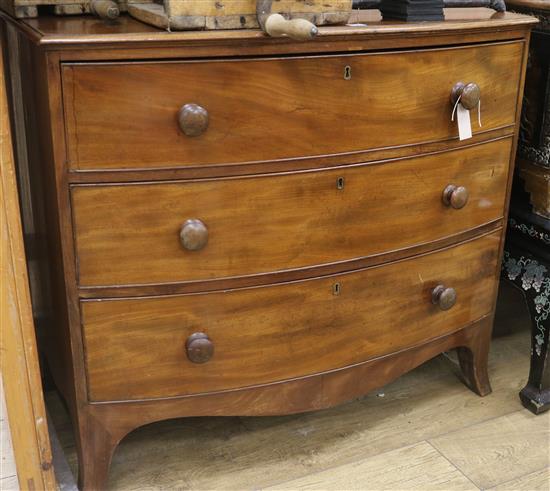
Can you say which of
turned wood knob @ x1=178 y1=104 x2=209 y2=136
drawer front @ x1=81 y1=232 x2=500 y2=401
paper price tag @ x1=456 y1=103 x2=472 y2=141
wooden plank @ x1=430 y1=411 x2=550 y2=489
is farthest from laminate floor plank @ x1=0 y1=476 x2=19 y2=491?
paper price tag @ x1=456 y1=103 x2=472 y2=141

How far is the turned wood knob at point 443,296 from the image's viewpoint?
1688 millimetres

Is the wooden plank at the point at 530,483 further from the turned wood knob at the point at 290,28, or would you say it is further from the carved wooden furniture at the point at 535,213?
the turned wood knob at the point at 290,28

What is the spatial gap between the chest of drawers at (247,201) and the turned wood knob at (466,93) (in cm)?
2

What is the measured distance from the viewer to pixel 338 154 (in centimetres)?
145

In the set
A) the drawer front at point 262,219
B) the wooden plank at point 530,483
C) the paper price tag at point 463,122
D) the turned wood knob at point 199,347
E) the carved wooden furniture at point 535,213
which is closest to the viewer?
the drawer front at point 262,219

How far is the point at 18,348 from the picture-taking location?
4.73 ft

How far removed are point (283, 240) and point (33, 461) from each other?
660mm

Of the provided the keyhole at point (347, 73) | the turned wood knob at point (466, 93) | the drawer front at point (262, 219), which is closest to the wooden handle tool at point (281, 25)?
the keyhole at point (347, 73)

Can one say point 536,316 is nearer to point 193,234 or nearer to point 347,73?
point 347,73

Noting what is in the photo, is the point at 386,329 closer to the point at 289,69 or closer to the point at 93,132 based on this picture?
the point at 289,69

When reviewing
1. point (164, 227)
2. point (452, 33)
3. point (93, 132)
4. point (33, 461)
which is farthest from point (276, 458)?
point (452, 33)

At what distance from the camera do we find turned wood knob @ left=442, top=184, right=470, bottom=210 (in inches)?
63.2

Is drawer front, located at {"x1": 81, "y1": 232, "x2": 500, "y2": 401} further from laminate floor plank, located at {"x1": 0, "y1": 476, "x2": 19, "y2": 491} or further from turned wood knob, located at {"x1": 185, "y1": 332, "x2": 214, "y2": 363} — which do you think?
laminate floor plank, located at {"x1": 0, "y1": 476, "x2": 19, "y2": 491}

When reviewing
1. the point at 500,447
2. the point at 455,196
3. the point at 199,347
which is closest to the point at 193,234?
the point at 199,347
